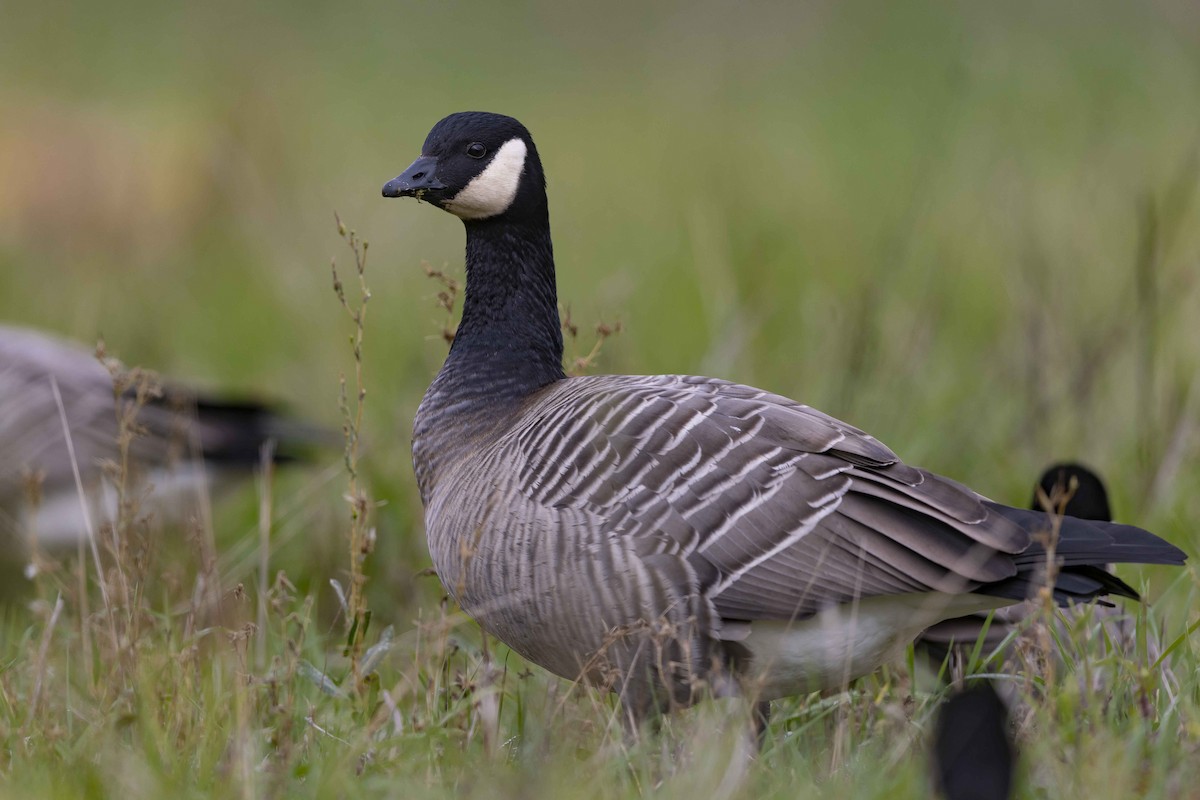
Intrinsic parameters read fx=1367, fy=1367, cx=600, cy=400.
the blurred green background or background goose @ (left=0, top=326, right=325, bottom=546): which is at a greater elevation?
the blurred green background

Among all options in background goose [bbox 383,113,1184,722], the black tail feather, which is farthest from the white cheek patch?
the black tail feather

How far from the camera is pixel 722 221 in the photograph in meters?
9.02

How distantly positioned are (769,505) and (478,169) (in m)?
1.53

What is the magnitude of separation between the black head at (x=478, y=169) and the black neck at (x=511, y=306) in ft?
0.27

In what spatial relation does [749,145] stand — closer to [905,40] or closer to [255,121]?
[255,121]

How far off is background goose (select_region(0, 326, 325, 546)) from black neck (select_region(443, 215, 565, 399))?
1949mm

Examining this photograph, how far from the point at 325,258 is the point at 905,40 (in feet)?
33.9

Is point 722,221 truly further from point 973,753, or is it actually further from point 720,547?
point 973,753

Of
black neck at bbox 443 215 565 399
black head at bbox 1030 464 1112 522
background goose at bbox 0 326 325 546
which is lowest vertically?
background goose at bbox 0 326 325 546

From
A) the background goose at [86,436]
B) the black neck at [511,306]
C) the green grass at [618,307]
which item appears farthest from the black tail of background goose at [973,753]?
the background goose at [86,436]

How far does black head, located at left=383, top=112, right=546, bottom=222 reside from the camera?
14.3 ft

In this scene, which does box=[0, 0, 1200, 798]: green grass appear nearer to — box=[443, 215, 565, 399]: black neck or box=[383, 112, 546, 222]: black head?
box=[443, 215, 565, 399]: black neck

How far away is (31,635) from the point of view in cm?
477

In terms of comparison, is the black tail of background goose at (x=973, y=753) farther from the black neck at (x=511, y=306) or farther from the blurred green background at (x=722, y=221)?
the blurred green background at (x=722, y=221)
